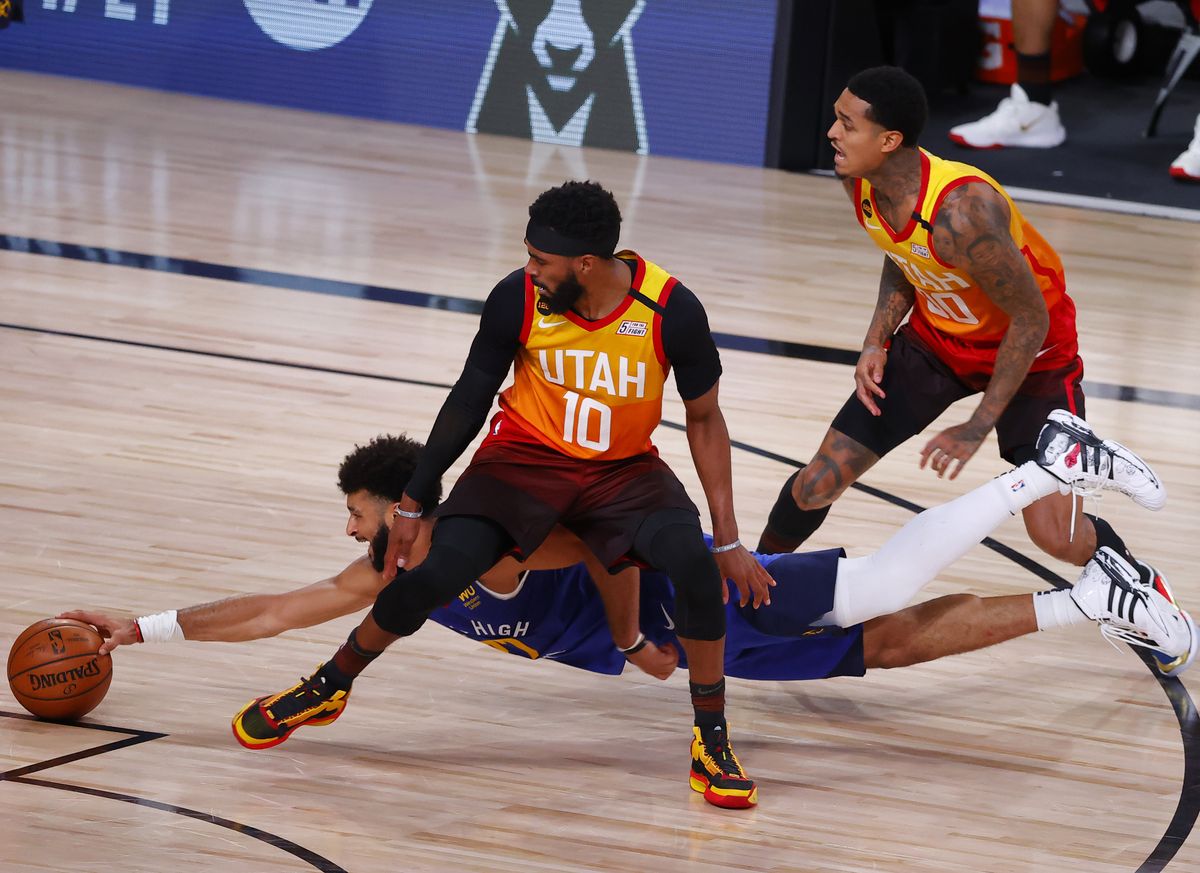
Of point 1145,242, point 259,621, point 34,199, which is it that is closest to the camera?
point 259,621

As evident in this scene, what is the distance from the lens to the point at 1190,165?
1157 centimetres

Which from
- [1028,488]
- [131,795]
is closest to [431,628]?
[131,795]

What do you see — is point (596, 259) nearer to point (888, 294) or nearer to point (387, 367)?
point (888, 294)

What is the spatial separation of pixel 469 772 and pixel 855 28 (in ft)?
31.4

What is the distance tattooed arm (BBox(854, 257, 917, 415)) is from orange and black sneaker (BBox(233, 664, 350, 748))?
168 cm

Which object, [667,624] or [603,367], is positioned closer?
[603,367]

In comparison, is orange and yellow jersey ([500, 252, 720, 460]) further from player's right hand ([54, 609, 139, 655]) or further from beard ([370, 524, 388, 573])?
player's right hand ([54, 609, 139, 655])

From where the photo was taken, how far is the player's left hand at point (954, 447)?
389 centimetres

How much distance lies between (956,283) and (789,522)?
0.85m

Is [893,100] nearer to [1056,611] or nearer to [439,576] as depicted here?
[1056,611]

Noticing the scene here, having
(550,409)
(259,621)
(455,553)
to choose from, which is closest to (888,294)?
(550,409)

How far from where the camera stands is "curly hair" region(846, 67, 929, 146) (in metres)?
3.92

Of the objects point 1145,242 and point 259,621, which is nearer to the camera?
point 259,621

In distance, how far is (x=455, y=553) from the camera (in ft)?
11.1
